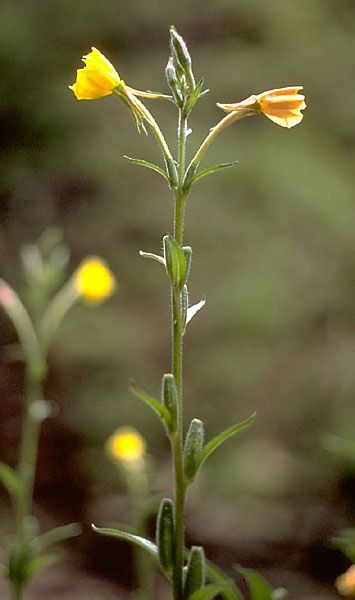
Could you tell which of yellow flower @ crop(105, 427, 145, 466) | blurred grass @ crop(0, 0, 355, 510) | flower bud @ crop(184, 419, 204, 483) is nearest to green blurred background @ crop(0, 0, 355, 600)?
blurred grass @ crop(0, 0, 355, 510)

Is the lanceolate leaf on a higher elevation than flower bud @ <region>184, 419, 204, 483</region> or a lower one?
lower

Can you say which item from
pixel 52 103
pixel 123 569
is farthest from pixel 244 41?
pixel 123 569

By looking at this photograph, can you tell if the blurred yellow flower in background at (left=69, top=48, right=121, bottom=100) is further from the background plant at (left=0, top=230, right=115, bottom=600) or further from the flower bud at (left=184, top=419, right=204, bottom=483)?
the background plant at (left=0, top=230, right=115, bottom=600)

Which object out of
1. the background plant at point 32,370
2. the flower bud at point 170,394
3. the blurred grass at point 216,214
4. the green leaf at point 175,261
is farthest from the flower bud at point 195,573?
the blurred grass at point 216,214

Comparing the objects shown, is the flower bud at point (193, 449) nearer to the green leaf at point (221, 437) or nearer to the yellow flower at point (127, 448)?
the green leaf at point (221, 437)

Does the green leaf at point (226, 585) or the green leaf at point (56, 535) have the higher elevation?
the green leaf at point (226, 585)

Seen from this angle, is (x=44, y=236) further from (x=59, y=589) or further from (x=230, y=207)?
(x=59, y=589)

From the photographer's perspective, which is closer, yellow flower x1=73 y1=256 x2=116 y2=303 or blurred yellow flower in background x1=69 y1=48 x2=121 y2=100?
blurred yellow flower in background x1=69 y1=48 x2=121 y2=100
